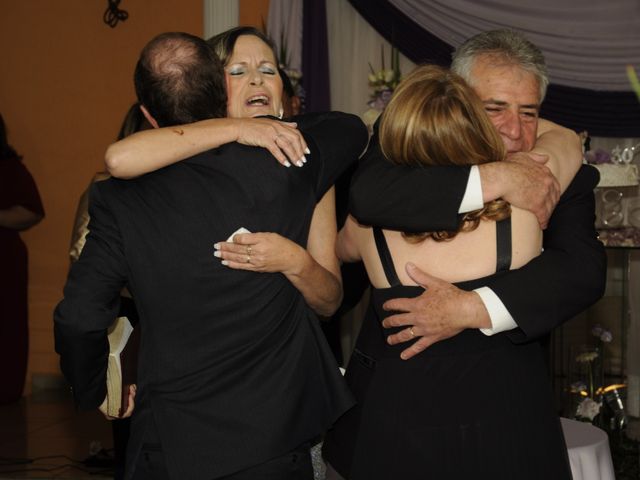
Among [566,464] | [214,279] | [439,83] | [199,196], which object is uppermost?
[439,83]

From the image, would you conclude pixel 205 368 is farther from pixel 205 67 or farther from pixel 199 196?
pixel 205 67

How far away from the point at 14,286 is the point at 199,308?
5.00m

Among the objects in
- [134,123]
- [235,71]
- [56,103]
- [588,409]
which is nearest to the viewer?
[235,71]

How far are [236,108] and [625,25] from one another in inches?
161

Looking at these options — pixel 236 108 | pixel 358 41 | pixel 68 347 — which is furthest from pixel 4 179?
pixel 68 347

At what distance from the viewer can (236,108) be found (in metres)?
2.38

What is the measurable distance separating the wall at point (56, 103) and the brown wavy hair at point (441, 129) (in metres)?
5.29

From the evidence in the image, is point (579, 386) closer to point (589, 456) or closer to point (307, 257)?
point (589, 456)

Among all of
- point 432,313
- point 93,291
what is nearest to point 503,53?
point 432,313

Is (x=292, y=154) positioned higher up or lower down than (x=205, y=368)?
higher up

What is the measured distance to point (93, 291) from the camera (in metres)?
1.72

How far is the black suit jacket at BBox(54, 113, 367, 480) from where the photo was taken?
1707 mm

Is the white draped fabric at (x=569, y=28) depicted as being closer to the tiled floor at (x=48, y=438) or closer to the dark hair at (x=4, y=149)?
the dark hair at (x=4, y=149)

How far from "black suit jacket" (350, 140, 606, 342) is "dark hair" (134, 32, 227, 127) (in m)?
0.35
